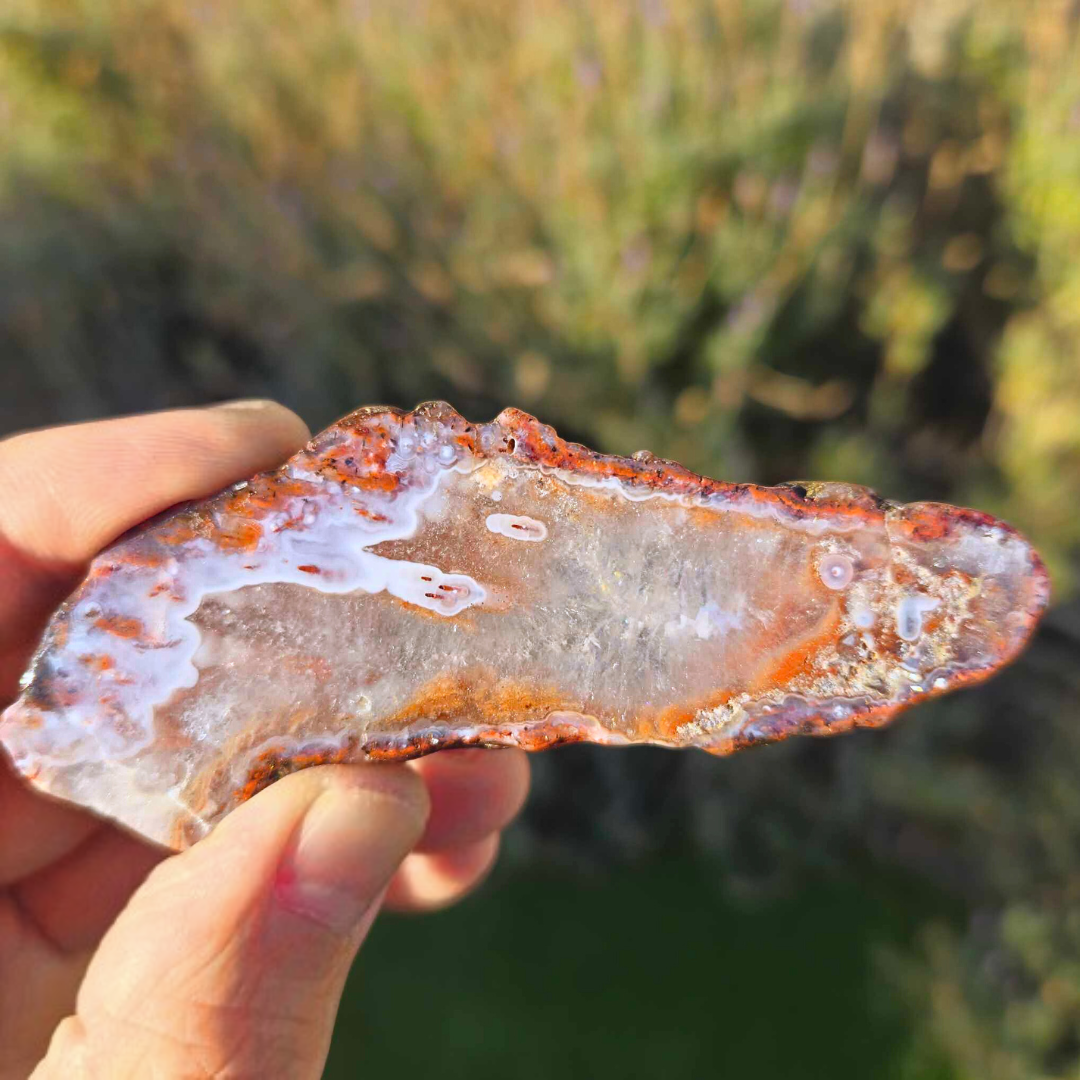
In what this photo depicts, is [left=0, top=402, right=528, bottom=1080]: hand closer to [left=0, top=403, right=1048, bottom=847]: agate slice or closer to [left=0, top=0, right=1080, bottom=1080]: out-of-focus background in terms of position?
[left=0, top=403, right=1048, bottom=847]: agate slice

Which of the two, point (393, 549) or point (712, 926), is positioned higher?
point (393, 549)

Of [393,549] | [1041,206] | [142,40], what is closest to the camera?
[393,549]

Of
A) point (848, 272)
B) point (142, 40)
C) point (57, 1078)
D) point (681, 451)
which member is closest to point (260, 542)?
point (57, 1078)

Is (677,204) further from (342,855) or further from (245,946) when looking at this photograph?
(245,946)

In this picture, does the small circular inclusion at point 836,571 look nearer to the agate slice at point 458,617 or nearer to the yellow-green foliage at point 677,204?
the agate slice at point 458,617

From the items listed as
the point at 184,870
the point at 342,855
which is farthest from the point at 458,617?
the point at 184,870

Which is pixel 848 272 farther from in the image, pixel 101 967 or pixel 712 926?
pixel 101 967

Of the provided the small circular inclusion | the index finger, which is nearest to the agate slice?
the small circular inclusion
